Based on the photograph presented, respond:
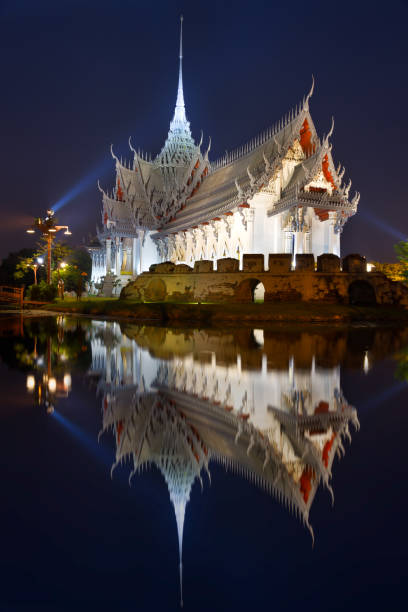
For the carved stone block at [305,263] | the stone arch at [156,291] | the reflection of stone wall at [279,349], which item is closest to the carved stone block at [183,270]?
the stone arch at [156,291]

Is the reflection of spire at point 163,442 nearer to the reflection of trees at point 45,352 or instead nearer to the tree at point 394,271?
the reflection of trees at point 45,352

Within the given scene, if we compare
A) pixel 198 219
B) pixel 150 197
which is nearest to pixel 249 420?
pixel 198 219

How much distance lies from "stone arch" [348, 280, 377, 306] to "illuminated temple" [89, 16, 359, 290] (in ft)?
21.5

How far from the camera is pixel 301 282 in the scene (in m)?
17.0

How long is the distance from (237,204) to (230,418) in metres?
20.9

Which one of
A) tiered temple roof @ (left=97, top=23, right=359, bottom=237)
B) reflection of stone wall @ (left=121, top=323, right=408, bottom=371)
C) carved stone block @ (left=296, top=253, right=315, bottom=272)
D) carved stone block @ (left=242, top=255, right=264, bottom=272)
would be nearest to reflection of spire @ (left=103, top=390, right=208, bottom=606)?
reflection of stone wall @ (left=121, top=323, right=408, bottom=371)

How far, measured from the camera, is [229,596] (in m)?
1.49

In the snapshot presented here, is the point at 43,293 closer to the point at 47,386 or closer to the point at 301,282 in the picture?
the point at 301,282

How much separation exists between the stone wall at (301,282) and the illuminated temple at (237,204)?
616 centimetres

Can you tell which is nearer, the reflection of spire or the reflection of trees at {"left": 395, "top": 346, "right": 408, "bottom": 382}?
the reflection of spire

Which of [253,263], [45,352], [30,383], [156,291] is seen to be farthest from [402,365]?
[156,291]

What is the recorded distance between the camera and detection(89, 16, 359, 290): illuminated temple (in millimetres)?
23359

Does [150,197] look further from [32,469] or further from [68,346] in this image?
[32,469]

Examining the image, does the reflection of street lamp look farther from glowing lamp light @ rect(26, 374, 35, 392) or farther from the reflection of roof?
the reflection of roof
